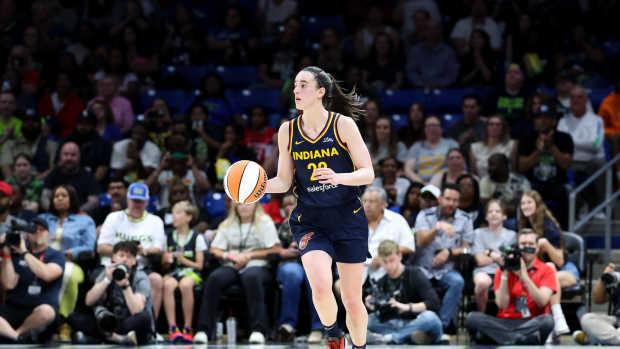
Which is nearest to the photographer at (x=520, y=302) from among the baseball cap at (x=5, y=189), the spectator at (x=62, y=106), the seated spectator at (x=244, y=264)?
the seated spectator at (x=244, y=264)

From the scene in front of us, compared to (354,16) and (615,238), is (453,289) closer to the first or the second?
(615,238)

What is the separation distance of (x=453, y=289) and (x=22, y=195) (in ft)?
16.8

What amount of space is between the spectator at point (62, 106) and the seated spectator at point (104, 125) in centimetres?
51

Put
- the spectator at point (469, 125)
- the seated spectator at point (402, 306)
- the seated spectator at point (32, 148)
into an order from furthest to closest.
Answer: the seated spectator at point (32, 148) < the spectator at point (469, 125) < the seated spectator at point (402, 306)

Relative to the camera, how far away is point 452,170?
939 centimetres

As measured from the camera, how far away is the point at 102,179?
415 inches

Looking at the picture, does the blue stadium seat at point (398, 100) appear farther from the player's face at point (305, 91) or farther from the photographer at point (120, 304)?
the player's face at point (305, 91)

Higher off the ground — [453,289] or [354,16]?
[354,16]

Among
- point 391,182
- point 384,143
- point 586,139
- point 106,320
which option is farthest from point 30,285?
point 586,139

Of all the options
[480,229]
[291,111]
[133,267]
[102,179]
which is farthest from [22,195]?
[480,229]

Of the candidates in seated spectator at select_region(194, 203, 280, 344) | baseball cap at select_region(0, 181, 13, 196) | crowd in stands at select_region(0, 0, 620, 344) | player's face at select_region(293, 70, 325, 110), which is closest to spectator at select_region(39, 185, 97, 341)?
crowd in stands at select_region(0, 0, 620, 344)

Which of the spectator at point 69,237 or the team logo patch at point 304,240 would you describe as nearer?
the team logo patch at point 304,240

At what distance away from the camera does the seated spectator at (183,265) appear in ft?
27.6

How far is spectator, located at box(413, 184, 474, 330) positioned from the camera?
8352mm
